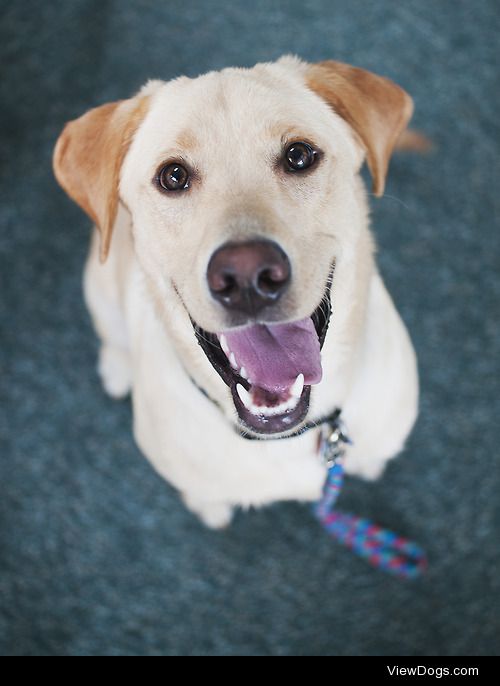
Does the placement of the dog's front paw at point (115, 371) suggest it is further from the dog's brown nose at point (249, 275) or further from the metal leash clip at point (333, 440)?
the dog's brown nose at point (249, 275)

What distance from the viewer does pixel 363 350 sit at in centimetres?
A: 149

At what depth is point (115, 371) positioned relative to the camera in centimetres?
222

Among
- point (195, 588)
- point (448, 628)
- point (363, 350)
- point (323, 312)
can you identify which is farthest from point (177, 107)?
point (448, 628)

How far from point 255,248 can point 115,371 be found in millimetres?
1254

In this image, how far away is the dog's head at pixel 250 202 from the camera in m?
1.13

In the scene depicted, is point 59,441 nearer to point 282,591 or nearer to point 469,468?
point 282,591

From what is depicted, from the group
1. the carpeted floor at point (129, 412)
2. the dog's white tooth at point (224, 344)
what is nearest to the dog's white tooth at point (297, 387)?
the dog's white tooth at point (224, 344)

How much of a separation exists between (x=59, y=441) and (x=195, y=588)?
656 mm

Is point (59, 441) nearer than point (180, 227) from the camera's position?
No

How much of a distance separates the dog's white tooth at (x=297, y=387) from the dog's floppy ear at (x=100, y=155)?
1.59 feet

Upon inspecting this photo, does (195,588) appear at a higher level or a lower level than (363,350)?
lower
